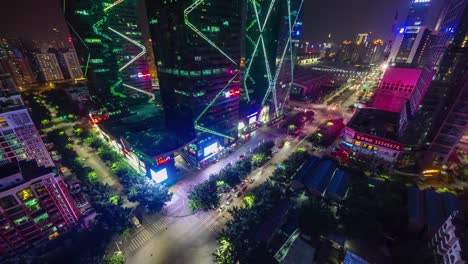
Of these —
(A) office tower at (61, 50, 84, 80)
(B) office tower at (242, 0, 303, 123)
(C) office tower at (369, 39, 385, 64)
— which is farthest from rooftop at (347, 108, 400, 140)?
(A) office tower at (61, 50, 84, 80)

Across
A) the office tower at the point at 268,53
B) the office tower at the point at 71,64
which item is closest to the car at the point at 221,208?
the office tower at the point at 268,53

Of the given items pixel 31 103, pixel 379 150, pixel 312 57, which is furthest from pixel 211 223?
pixel 312 57

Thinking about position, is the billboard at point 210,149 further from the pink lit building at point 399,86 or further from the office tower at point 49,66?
the office tower at point 49,66

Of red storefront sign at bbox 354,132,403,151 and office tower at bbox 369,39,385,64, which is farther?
office tower at bbox 369,39,385,64

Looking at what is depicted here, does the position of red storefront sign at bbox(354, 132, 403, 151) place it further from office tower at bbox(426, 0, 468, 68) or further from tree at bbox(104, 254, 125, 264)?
tree at bbox(104, 254, 125, 264)

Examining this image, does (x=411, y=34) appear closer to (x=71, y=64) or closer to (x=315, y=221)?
(x=315, y=221)

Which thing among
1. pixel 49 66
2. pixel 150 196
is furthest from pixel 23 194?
pixel 49 66

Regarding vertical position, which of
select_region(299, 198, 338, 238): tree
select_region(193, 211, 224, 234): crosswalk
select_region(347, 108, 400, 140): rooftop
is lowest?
select_region(193, 211, 224, 234): crosswalk
